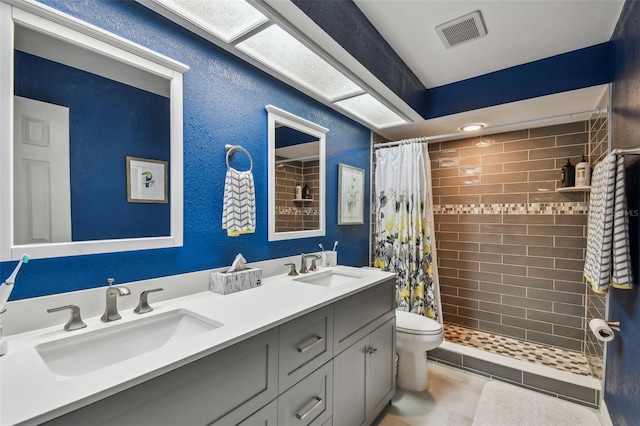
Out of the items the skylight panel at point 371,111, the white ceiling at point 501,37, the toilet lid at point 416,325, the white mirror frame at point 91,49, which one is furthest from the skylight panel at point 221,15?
the toilet lid at point 416,325

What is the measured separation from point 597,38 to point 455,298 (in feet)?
8.03

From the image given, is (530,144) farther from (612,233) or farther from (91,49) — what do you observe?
(91,49)

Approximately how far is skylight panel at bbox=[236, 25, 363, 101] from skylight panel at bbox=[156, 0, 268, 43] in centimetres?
8

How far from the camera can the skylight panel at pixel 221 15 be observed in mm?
1245

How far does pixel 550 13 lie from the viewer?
160 cm

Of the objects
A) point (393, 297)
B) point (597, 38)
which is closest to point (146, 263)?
point (393, 297)

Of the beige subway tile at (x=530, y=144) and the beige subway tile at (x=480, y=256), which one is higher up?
the beige subway tile at (x=530, y=144)

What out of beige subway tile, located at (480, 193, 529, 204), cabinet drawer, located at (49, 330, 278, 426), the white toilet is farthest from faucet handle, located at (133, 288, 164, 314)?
beige subway tile, located at (480, 193, 529, 204)

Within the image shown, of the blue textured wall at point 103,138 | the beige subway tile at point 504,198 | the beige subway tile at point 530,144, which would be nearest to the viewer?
the blue textured wall at point 103,138

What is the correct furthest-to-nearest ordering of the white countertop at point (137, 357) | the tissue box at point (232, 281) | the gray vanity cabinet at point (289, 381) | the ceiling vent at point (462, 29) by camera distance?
the ceiling vent at point (462, 29) < the tissue box at point (232, 281) < the gray vanity cabinet at point (289, 381) < the white countertop at point (137, 357)

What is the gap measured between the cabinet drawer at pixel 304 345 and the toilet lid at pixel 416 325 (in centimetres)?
96

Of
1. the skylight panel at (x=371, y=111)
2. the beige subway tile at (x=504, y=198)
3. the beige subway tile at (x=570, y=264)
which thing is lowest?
the beige subway tile at (x=570, y=264)

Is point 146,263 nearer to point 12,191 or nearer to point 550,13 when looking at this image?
point 12,191

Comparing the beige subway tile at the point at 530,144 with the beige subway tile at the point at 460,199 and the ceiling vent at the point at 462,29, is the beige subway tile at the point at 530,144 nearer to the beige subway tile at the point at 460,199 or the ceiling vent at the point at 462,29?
the beige subway tile at the point at 460,199
